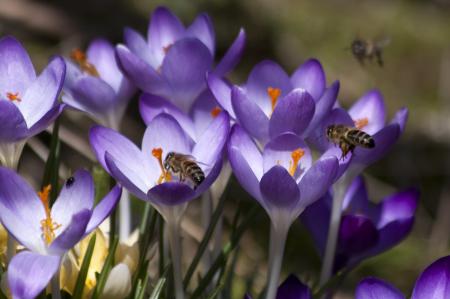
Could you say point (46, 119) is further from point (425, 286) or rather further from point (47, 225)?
point (425, 286)

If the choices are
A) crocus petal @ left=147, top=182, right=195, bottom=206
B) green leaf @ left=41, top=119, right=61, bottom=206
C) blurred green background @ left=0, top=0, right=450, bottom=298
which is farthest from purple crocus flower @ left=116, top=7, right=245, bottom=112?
blurred green background @ left=0, top=0, right=450, bottom=298

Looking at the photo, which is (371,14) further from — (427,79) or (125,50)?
(125,50)

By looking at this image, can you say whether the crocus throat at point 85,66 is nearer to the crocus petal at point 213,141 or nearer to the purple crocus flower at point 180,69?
the purple crocus flower at point 180,69

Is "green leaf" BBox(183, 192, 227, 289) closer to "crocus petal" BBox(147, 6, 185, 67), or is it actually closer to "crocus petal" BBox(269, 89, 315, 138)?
"crocus petal" BBox(269, 89, 315, 138)

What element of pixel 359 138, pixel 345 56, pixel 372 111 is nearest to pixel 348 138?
pixel 359 138

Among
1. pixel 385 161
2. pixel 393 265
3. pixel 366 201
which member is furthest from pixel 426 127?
pixel 366 201

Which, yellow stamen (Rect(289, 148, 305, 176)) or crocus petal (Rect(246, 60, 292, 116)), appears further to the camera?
crocus petal (Rect(246, 60, 292, 116))

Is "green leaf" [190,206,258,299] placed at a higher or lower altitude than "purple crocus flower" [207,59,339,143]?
lower
